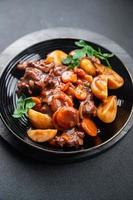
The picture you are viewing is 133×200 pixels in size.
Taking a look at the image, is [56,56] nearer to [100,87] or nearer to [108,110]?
[100,87]

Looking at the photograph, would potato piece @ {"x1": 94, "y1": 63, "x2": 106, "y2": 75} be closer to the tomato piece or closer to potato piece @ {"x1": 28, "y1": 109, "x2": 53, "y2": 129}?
the tomato piece

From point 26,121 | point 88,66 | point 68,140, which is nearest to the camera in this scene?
point 68,140

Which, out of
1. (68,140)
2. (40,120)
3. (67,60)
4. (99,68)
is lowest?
(68,140)

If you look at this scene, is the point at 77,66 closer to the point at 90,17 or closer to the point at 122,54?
the point at 122,54

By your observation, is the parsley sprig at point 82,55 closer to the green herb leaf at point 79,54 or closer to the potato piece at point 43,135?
the green herb leaf at point 79,54

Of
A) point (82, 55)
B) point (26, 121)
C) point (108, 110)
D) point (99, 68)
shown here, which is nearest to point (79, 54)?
point (82, 55)

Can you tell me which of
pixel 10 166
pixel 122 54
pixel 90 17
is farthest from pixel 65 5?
pixel 10 166

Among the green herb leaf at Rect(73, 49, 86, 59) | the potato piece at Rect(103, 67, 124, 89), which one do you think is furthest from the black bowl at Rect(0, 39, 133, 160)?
the green herb leaf at Rect(73, 49, 86, 59)
